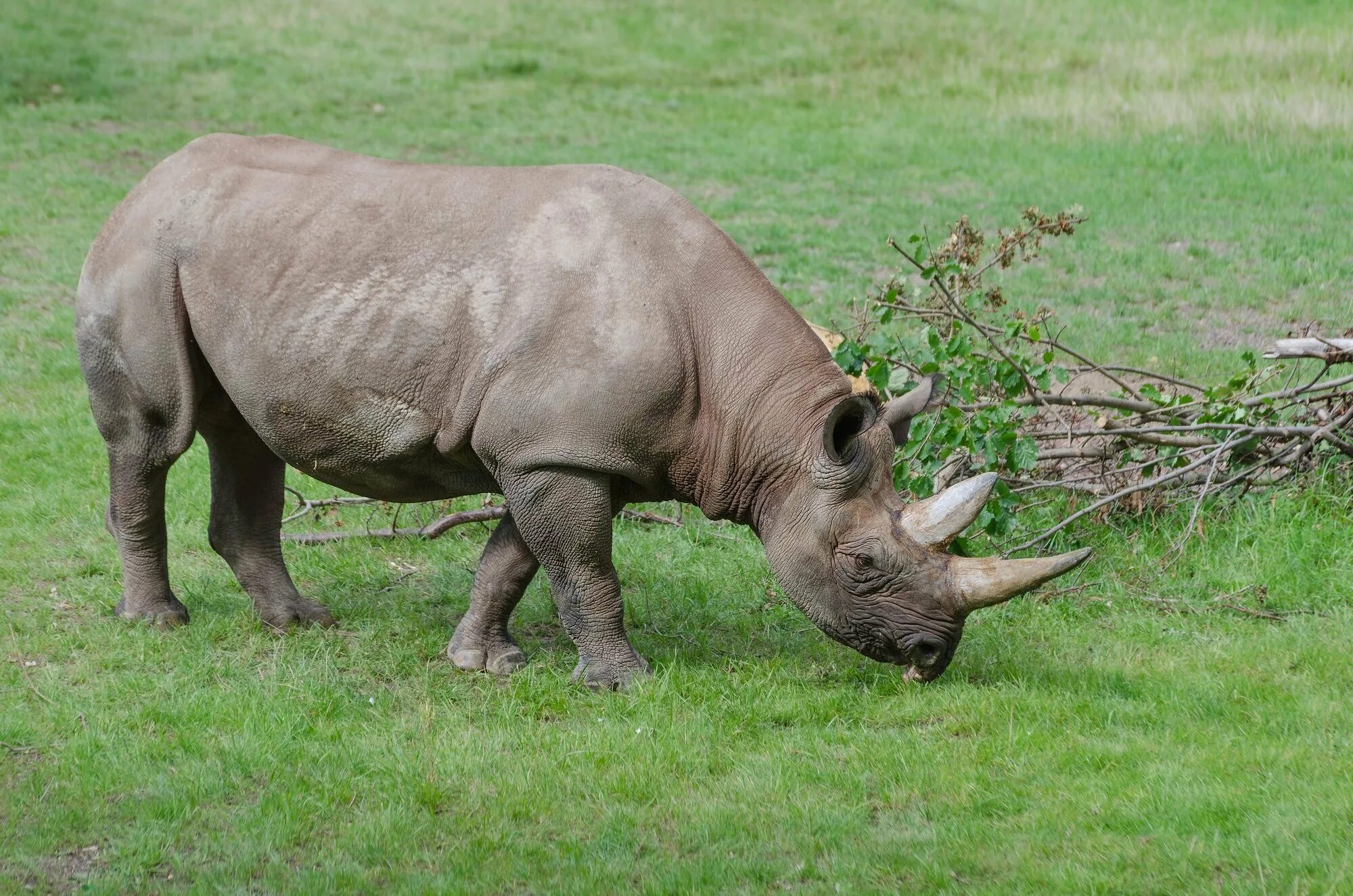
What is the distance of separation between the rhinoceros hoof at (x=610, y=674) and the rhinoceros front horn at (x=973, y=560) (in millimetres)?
1410

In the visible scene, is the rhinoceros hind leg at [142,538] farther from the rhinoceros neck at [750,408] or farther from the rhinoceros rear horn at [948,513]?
the rhinoceros rear horn at [948,513]

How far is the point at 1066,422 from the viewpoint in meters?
8.90

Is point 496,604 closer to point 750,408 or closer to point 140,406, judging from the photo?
point 750,408

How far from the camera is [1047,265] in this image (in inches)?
549

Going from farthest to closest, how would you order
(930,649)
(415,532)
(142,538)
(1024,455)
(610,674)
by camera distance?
(415,532), (1024,455), (142,538), (610,674), (930,649)

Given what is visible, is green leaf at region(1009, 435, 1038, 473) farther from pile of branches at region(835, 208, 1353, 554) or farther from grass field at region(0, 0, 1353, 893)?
grass field at region(0, 0, 1353, 893)

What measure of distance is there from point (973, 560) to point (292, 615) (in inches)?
138

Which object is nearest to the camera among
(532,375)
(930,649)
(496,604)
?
(532,375)

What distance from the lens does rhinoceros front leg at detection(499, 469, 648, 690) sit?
652 cm

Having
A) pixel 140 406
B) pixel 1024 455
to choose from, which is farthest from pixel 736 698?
pixel 140 406

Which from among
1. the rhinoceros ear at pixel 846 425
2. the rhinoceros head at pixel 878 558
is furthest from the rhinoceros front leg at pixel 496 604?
the rhinoceros ear at pixel 846 425

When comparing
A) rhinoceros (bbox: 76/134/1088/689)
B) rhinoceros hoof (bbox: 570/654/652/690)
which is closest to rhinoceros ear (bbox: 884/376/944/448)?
rhinoceros (bbox: 76/134/1088/689)

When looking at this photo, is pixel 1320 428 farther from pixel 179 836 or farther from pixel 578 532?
pixel 179 836

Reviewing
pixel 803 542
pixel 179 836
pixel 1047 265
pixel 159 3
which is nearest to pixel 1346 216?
pixel 1047 265
